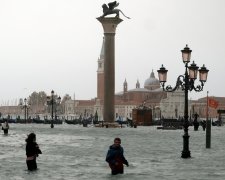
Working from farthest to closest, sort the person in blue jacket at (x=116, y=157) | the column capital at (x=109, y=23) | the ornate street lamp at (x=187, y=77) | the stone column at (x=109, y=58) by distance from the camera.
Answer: the stone column at (x=109, y=58) → the column capital at (x=109, y=23) → the ornate street lamp at (x=187, y=77) → the person in blue jacket at (x=116, y=157)

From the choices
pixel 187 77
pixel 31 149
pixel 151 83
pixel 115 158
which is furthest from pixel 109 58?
pixel 151 83

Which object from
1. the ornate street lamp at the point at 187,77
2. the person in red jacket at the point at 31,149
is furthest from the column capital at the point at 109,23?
the person in red jacket at the point at 31,149

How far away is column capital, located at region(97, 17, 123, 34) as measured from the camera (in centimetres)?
5019

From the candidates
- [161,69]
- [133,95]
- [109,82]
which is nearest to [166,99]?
[133,95]

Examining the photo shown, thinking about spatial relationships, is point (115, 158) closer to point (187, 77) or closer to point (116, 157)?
point (116, 157)

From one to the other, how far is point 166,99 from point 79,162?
159949 millimetres

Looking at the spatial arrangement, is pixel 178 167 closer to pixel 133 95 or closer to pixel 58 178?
pixel 58 178

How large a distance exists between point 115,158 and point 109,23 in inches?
1522

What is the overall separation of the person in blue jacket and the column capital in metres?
38.3

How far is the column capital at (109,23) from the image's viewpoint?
165 ft

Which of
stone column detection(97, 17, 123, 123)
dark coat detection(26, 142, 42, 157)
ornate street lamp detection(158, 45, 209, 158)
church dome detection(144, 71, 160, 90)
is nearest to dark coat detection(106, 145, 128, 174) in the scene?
dark coat detection(26, 142, 42, 157)

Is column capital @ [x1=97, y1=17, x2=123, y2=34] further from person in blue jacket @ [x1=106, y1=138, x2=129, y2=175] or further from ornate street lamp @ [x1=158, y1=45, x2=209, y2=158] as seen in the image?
person in blue jacket @ [x1=106, y1=138, x2=129, y2=175]

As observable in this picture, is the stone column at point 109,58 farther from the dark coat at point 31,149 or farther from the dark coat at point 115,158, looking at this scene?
the dark coat at point 115,158

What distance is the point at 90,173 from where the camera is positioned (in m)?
12.9
